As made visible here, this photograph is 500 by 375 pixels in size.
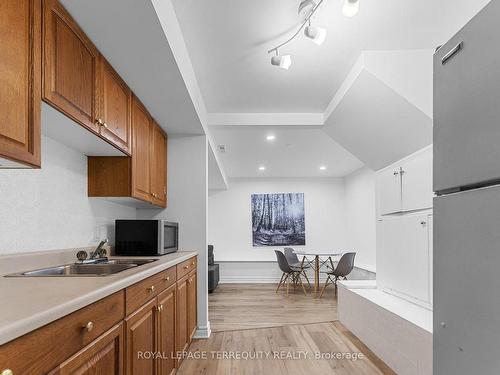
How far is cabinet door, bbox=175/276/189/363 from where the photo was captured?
2680mm

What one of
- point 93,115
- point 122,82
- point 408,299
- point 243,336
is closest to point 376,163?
point 408,299

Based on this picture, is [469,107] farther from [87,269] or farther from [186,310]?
[186,310]

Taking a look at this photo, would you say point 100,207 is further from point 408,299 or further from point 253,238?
point 253,238

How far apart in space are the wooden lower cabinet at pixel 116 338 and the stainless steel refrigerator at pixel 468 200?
106cm

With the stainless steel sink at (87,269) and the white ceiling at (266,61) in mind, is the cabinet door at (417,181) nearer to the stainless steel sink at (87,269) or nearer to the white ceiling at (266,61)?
the white ceiling at (266,61)

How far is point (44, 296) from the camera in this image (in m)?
1.13

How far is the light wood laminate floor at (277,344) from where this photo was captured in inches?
114

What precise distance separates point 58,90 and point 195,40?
3.90 feet

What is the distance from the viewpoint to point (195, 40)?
249cm

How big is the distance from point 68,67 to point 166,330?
165cm

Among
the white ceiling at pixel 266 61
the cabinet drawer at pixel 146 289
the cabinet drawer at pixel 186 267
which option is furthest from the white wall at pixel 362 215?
the cabinet drawer at pixel 146 289

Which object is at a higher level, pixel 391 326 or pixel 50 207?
pixel 50 207

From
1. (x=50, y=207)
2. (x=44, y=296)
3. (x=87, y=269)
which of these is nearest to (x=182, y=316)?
(x=87, y=269)

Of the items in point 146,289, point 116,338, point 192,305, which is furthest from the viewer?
point 192,305
